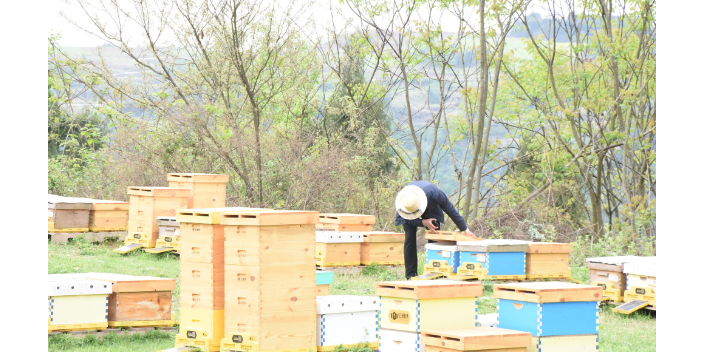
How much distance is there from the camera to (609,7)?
Result: 20.2 metres

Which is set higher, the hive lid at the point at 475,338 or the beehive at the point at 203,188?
the beehive at the point at 203,188

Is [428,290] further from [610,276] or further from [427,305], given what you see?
[610,276]

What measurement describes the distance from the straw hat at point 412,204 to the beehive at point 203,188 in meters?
3.79

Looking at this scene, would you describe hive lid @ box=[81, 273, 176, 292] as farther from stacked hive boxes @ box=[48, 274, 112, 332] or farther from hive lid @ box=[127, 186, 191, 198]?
hive lid @ box=[127, 186, 191, 198]

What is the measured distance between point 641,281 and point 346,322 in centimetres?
462

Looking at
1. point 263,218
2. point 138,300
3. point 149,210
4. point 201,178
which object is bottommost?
point 138,300

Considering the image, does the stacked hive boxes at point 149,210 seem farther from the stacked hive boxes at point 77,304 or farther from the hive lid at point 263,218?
the hive lid at point 263,218

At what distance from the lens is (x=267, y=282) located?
568 centimetres

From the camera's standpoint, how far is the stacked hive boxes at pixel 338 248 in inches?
429

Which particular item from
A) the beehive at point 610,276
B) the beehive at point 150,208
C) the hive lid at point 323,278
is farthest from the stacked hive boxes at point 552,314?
the beehive at point 150,208

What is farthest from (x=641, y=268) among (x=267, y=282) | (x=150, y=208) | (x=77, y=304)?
(x=150, y=208)

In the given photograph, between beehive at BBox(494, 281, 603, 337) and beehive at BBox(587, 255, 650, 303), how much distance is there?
370 cm
